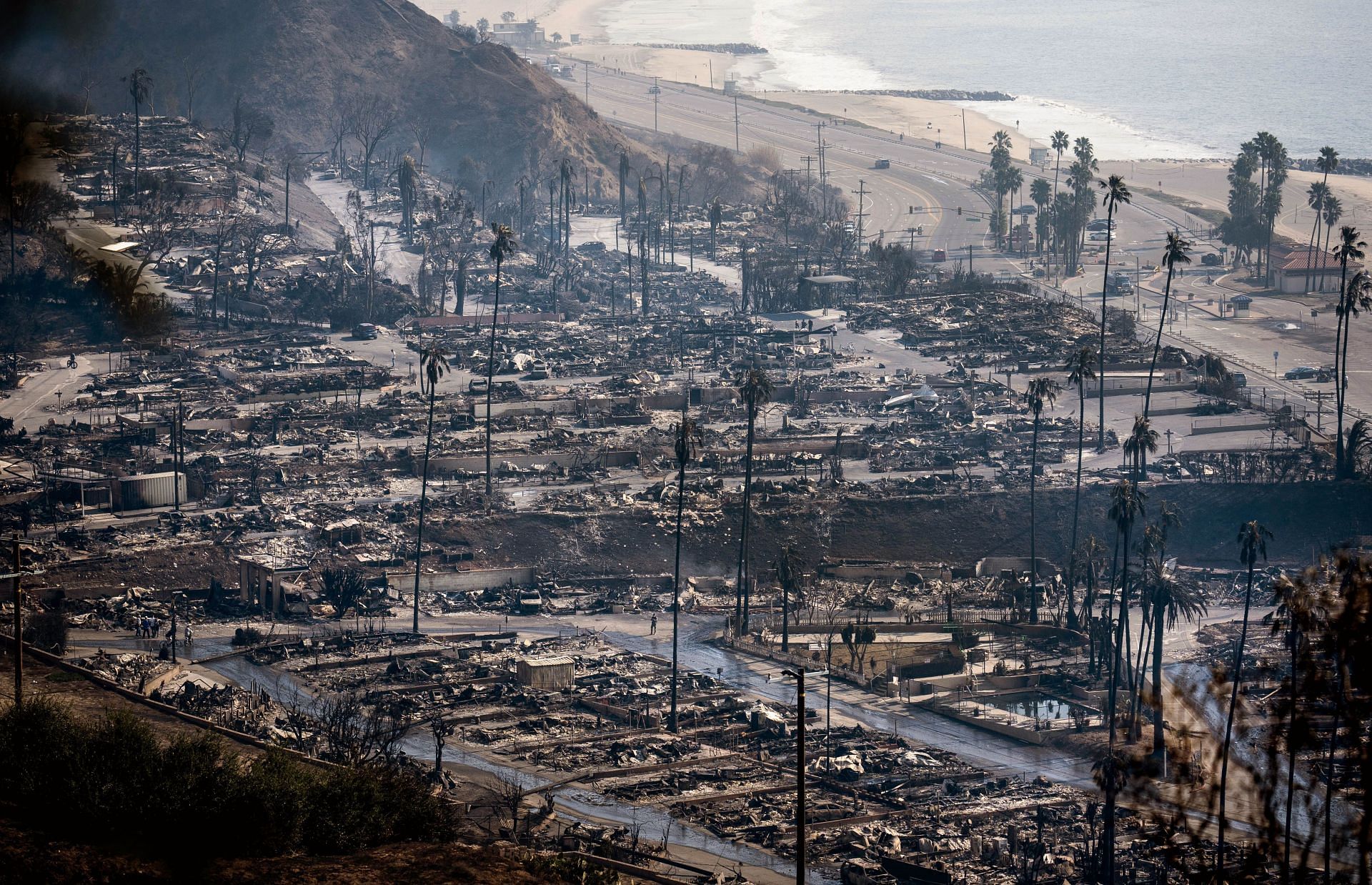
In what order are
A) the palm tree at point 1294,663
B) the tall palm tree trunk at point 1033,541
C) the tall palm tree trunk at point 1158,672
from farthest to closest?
the tall palm tree trunk at point 1033,541
the tall palm tree trunk at point 1158,672
the palm tree at point 1294,663

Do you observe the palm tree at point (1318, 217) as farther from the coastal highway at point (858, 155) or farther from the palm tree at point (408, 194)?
the palm tree at point (408, 194)

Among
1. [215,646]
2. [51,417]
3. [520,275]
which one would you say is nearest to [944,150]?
[520,275]

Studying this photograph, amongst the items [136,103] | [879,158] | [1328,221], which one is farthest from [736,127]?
[136,103]

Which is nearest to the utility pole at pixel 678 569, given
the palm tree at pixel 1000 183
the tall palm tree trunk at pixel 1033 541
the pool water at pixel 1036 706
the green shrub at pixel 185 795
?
the pool water at pixel 1036 706

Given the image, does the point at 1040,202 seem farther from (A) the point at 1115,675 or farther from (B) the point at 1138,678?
(A) the point at 1115,675

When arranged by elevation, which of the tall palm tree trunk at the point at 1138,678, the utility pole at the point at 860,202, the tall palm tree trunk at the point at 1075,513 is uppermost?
the utility pole at the point at 860,202

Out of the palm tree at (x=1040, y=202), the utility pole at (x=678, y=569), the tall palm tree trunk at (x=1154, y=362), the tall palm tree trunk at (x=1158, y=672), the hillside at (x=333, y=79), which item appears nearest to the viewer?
the tall palm tree trunk at (x=1158, y=672)
